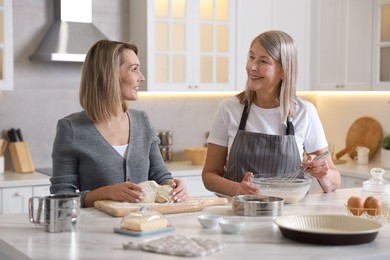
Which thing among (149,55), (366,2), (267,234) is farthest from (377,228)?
(366,2)

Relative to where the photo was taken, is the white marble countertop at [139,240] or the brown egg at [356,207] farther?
the brown egg at [356,207]

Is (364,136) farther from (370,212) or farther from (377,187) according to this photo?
(370,212)

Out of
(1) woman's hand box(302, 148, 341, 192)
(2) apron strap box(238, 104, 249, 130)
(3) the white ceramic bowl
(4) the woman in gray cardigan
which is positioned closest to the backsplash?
(4) the woman in gray cardigan

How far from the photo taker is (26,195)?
4.46 metres

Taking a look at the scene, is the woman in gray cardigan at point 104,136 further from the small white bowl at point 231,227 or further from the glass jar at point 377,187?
the glass jar at point 377,187

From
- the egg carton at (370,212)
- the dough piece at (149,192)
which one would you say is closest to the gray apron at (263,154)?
the dough piece at (149,192)

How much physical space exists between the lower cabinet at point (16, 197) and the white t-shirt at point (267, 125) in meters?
1.69

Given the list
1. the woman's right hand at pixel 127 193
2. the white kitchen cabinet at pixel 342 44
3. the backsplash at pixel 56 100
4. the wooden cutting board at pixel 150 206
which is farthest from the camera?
the white kitchen cabinet at pixel 342 44

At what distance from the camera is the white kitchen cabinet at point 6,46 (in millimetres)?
4598

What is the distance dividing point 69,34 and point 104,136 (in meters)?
2.23

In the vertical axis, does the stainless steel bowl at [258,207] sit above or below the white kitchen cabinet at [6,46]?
below

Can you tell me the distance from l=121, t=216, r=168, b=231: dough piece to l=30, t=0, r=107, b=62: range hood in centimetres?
283

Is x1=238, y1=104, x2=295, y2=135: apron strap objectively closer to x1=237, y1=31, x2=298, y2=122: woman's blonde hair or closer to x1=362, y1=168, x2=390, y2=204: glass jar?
x1=237, y1=31, x2=298, y2=122: woman's blonde hair

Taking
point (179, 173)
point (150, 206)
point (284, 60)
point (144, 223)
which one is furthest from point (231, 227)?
point (179, 173)
